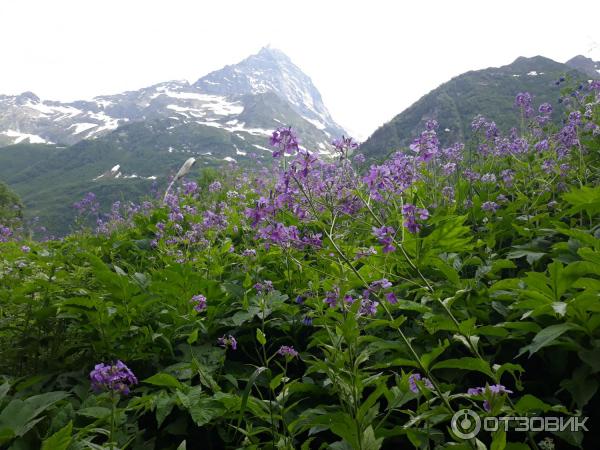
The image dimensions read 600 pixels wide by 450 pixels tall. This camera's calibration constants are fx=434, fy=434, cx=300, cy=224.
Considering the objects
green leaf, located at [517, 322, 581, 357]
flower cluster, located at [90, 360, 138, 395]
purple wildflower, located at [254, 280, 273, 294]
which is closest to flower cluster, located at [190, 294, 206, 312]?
purple wildflower, located at [254, 280, 273, 294]

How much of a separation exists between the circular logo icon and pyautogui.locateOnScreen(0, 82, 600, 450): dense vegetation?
3 cm

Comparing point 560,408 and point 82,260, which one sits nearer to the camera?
point 560,408

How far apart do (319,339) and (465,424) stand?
110 cm

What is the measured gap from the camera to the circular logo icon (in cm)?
179

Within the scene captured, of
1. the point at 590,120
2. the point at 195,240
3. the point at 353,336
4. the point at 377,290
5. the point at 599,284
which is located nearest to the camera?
the point at 353,336

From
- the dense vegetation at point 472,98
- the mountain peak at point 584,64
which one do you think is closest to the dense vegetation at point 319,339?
the dense vegetation at point 472,98

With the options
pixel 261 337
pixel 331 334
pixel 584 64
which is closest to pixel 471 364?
pixel 331 334

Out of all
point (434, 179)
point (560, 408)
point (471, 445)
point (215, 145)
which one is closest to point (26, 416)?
point (471, 445)

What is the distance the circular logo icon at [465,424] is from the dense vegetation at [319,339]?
0.03 m

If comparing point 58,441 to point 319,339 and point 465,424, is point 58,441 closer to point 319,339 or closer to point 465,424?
point 319,339

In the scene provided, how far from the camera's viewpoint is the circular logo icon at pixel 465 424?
70.6 inches

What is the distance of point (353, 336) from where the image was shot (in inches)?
79.0

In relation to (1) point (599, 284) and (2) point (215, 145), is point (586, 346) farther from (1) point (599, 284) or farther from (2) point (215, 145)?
(2) point (215, 145)

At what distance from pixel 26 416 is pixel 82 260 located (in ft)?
8.42
